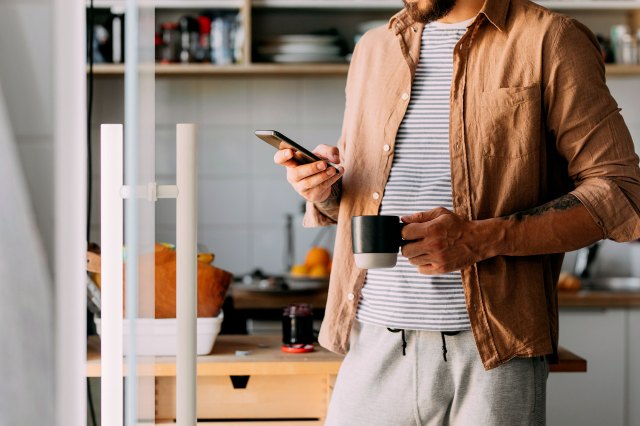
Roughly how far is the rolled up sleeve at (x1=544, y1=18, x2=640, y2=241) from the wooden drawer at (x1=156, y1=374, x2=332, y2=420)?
2.37 ft

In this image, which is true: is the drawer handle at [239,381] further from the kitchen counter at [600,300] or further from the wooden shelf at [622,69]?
the wooden shelf at [622,69]

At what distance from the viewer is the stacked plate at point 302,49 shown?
10.9 feet

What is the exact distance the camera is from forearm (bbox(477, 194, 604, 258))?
126 cm

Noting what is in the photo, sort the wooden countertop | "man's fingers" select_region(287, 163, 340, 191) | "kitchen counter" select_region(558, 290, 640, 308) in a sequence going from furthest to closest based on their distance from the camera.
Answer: "kitchen counter" select_region(558, 290, 640, 308) < the wooden countertop < "man's fingers" select_region(287, 163, 340, 191)

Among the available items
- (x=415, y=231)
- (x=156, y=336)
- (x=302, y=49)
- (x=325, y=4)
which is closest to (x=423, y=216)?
(x=415, y=231)

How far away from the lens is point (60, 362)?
0.56 meters

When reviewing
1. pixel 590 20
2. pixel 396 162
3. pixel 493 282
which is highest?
pixel 590 20

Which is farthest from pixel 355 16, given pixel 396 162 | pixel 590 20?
pixel 396 162

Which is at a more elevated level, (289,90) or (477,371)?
(289,90)

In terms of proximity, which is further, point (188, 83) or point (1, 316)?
point (188, 83)

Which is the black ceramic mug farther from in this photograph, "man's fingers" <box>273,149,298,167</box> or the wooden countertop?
the wooden countertop

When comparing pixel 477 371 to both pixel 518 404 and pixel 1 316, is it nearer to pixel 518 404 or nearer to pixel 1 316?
pixel 518 404

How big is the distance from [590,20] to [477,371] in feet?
8.95

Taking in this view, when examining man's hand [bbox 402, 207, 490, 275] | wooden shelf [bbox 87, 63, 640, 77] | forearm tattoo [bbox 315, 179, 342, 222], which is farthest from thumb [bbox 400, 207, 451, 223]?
wooden shelf [bbox 87, 63, 640, 77]
